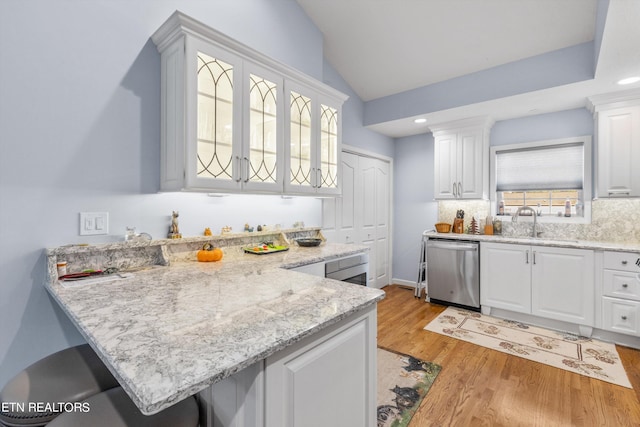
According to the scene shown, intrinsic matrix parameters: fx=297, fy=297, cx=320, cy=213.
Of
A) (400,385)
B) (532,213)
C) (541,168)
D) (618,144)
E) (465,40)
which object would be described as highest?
(465,40)

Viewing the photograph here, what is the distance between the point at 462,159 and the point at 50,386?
4.22m

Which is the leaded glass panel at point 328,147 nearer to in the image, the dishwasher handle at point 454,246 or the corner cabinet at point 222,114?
the corner cabinet at point 222,114

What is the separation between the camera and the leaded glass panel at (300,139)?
2475 millimetres

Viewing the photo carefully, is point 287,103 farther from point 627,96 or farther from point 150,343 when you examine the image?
point 627,96

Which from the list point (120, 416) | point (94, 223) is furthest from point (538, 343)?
point (94, 223)

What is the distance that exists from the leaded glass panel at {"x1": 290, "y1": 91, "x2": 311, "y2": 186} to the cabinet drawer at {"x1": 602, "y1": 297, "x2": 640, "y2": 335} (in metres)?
3.02

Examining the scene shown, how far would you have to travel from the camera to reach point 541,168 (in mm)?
3662

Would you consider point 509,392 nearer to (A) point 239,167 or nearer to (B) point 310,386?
(B) point 310,386

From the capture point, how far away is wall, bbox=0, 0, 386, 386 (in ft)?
4.88

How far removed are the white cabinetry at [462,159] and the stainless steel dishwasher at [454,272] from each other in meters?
0.70

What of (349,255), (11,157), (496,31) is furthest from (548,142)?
(11,157)

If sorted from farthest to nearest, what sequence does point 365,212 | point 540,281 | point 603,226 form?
point 365,212
point 603,226
point 540,281

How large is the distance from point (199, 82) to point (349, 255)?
5.65 ft

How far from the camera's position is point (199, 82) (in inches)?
72.1
